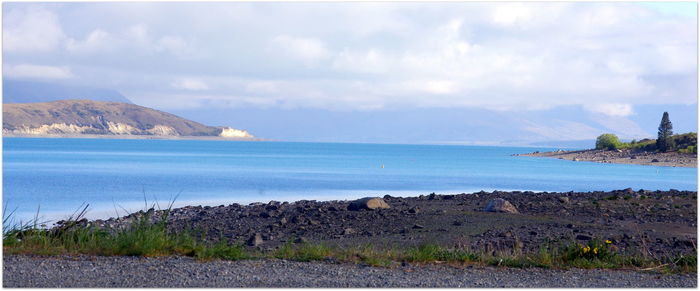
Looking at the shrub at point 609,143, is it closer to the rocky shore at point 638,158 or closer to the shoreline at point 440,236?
the rocky shore at point 638,158

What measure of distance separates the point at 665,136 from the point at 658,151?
2.06 meters

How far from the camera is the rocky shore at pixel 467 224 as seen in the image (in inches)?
502

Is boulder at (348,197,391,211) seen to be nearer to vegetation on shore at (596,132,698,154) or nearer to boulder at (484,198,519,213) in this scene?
boulder at (484,198,519,213)

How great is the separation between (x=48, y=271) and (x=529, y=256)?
17.3 feet

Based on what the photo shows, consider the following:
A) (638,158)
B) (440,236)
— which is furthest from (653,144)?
(440,236)

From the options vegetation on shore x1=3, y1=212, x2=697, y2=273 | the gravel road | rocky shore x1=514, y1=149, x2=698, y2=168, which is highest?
rocky shore x1=514, y1=149, x2=698, y2=168

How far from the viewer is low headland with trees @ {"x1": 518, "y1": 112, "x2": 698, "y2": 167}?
6700 cm

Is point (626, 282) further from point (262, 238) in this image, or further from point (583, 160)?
point (583, 160)

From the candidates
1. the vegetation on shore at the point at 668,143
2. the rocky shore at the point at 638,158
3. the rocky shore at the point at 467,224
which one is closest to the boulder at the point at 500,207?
the rocky shore at the point at 467,224

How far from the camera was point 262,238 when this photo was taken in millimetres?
13938

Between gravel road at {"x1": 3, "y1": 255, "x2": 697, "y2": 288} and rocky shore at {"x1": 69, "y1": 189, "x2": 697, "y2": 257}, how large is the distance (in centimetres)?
246

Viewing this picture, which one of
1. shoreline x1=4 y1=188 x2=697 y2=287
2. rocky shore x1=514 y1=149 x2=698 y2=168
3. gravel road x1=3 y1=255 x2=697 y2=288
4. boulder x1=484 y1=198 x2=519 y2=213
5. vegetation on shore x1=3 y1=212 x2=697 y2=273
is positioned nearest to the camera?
gravel road x1=3 y1=255 x2=697 y2=288

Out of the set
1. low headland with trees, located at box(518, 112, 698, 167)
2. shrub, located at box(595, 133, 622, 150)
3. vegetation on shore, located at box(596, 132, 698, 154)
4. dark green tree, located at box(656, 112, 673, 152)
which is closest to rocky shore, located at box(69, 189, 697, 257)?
Answer: low headland with trees, located at box(518, 112, 698, 167)

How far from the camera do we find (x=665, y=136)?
234 ft
